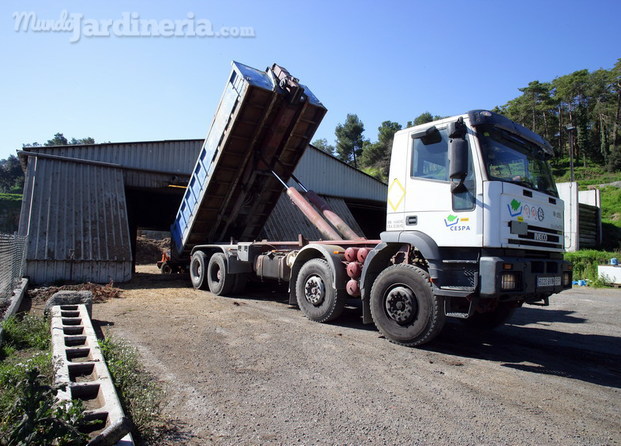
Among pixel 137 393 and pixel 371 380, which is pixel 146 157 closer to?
pixel 137 393

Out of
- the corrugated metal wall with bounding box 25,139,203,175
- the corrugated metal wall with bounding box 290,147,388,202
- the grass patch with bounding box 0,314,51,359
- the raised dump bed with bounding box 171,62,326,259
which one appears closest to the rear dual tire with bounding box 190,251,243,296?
the raised dump bed with bounding box 171,62,326,259

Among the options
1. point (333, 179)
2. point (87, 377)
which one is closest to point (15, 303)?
point (87, 377)

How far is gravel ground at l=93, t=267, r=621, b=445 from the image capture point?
2994 mm

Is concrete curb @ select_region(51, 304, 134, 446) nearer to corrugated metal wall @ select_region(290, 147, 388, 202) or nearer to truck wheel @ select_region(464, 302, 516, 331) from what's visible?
truck wheel @ select_region(464, 302, 516, 331)

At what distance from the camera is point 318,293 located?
685 centimetres

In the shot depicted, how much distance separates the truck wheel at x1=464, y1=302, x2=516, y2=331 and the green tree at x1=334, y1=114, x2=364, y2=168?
58.3 m

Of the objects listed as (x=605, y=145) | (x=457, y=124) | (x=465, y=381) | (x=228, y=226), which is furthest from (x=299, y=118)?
(x=605, y=145)

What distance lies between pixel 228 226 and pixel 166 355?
21.2 ft

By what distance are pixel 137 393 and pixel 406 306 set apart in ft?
11.1

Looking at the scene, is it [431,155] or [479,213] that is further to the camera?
[431,155]

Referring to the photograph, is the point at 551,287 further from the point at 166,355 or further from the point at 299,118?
the point at 299,118

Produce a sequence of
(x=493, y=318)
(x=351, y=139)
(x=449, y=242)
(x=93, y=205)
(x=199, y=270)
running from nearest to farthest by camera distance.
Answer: (x=449, y=242), (x=493, y=318), (x=199, y=270), (x=93, y=205), (x=351, y=139)

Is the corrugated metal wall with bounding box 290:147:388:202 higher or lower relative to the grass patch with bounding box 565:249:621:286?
higher

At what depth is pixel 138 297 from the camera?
31.5ft
